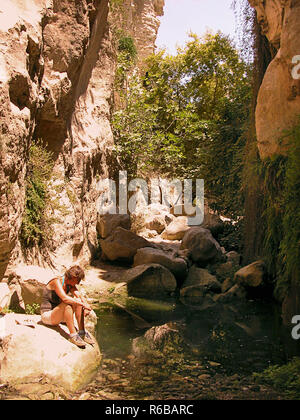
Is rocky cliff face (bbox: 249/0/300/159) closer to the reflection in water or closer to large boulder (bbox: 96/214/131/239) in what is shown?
the reflection in water

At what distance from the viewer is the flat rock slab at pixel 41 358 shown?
4699 mm

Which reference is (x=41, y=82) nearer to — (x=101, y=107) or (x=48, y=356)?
(x=101, y=107)

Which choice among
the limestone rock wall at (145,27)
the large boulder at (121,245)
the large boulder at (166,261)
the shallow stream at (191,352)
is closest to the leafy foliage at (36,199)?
the shallow stream at (191,352)

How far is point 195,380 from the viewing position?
199 inches

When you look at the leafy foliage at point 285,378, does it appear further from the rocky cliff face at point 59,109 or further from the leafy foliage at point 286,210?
the rocky cliff face at point 59,109

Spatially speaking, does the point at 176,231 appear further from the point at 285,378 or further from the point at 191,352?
the point at 285,378

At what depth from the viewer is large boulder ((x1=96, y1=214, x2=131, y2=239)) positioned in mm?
13039

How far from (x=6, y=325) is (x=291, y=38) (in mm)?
5882

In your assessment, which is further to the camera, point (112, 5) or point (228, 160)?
point (112, 5)

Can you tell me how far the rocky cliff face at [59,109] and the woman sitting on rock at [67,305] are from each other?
146cm

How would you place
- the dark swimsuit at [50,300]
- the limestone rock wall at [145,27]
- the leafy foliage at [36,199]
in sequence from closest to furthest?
1. the dark swimsuit at [50,300]
2. the leafy foliage at [36,199]
3. the limestone rock wall at [145,27]

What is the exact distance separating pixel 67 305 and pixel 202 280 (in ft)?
18.9

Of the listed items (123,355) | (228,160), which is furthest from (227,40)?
(123,355)
